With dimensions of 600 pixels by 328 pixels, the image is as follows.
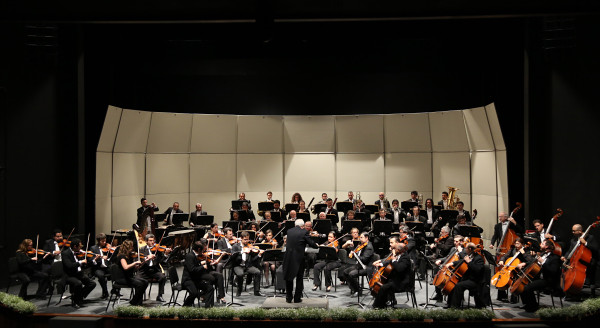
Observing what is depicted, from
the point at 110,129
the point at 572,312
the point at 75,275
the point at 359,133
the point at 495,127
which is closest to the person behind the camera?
the point at 572,312

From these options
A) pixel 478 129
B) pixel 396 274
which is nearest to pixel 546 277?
pixel 396 274

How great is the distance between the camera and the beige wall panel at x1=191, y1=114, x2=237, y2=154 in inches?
729

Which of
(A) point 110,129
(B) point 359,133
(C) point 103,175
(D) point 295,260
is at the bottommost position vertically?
(D) point 295,260

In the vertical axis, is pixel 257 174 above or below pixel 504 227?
above

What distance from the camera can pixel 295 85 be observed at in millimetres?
→ 17969

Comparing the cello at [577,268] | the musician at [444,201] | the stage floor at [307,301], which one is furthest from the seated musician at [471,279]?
the musician at [444,201]

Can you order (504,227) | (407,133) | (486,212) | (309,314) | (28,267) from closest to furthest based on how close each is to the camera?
1. (309,314)
2. (28,267)
3. (504,227)
4. (486,212)
5. (407,133)

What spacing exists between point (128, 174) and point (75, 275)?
249 inches

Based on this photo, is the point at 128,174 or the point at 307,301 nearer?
the point at 307,301

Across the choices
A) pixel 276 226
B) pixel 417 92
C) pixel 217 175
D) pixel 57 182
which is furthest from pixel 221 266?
pixel 417 92

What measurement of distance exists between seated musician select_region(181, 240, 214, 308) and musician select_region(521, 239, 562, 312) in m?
5.75

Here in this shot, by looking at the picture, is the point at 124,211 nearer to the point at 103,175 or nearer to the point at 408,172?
the point at 103,175

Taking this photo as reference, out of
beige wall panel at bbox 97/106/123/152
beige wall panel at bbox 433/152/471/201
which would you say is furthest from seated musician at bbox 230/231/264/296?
beige wall panel at bbox 433/152/471/201

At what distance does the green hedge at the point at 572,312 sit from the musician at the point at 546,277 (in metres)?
0.48
